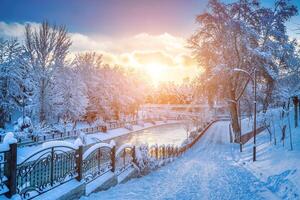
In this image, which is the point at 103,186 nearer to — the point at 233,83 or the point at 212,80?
the point at 212,80

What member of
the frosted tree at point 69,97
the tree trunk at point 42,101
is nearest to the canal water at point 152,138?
the frosted tree at point 69,97

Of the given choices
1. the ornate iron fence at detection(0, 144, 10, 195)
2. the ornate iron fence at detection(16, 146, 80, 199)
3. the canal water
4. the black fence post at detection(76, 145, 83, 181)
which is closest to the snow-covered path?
the black fence post at detection(76, 145, 83, 181)

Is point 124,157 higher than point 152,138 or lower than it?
higher

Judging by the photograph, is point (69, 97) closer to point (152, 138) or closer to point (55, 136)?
point (55, 136)

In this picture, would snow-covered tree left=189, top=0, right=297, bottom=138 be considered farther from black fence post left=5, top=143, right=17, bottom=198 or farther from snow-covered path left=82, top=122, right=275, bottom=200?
black fence post left=5, top=143, right=17, bottom=198

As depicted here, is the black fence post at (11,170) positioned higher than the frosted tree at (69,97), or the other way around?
the frosted tree at (69,97)

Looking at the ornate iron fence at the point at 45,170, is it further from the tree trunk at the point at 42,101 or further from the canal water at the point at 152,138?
the tree trunk at the point at 42,101

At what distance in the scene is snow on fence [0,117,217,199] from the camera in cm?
716

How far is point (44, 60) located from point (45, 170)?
1047 inches

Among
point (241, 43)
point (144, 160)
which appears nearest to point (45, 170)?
point (144, 160)

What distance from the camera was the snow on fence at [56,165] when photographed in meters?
7.16

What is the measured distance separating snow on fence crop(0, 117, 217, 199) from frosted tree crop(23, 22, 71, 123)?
20.5 meters

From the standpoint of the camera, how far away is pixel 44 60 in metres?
32.6

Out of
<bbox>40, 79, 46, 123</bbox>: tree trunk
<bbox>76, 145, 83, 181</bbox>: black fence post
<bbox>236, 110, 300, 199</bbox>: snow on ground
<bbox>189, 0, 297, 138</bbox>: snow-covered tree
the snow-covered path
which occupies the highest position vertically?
<bbox>189, 0, 297, 138</bbox>: snow-covered tree
